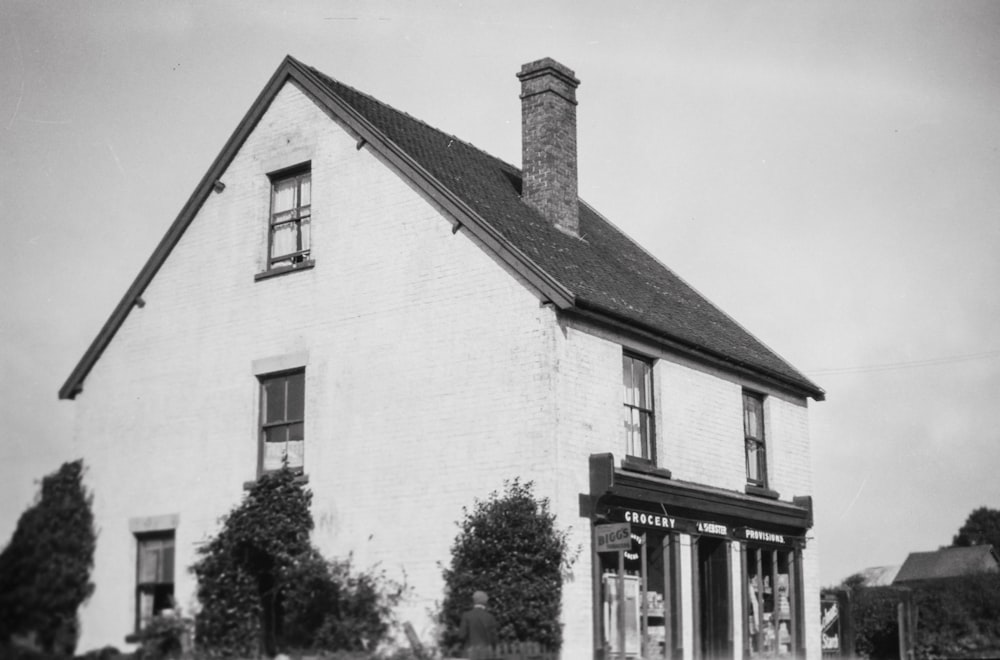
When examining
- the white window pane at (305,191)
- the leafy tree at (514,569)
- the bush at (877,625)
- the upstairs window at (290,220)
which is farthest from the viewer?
the bush at (877,625)

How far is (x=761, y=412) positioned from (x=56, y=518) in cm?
1356

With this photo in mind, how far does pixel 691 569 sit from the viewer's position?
902 inches

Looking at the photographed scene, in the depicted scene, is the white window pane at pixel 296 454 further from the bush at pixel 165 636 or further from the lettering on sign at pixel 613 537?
the lettering on sign at pixel 613 537

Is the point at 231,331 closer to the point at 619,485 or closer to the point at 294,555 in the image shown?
the point at 294,555

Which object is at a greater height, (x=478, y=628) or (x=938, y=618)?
(x=478, y=628)

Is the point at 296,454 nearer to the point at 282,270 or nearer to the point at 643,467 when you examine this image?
the point at 282,270

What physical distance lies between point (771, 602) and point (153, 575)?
11.7 meters

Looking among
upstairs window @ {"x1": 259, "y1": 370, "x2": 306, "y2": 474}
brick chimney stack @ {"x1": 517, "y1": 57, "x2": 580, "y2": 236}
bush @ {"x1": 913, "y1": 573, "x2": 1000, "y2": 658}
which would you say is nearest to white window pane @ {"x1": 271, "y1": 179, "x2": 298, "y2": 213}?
upstairs window @ {"x1": 259, "y1": 370, "x2": 306, "y2": 474}

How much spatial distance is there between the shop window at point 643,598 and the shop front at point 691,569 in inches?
0.7

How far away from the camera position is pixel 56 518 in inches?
844

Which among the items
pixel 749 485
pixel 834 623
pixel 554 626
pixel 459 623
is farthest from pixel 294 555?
pixel 834 623

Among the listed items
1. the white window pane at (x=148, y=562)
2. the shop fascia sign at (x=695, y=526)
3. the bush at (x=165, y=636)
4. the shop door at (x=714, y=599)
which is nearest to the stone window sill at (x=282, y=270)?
the white window pane at (x=148, y=562)

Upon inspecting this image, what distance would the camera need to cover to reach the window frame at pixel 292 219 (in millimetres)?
23641

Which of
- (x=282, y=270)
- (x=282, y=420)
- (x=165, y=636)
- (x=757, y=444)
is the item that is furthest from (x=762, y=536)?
(x=165, y=636)
